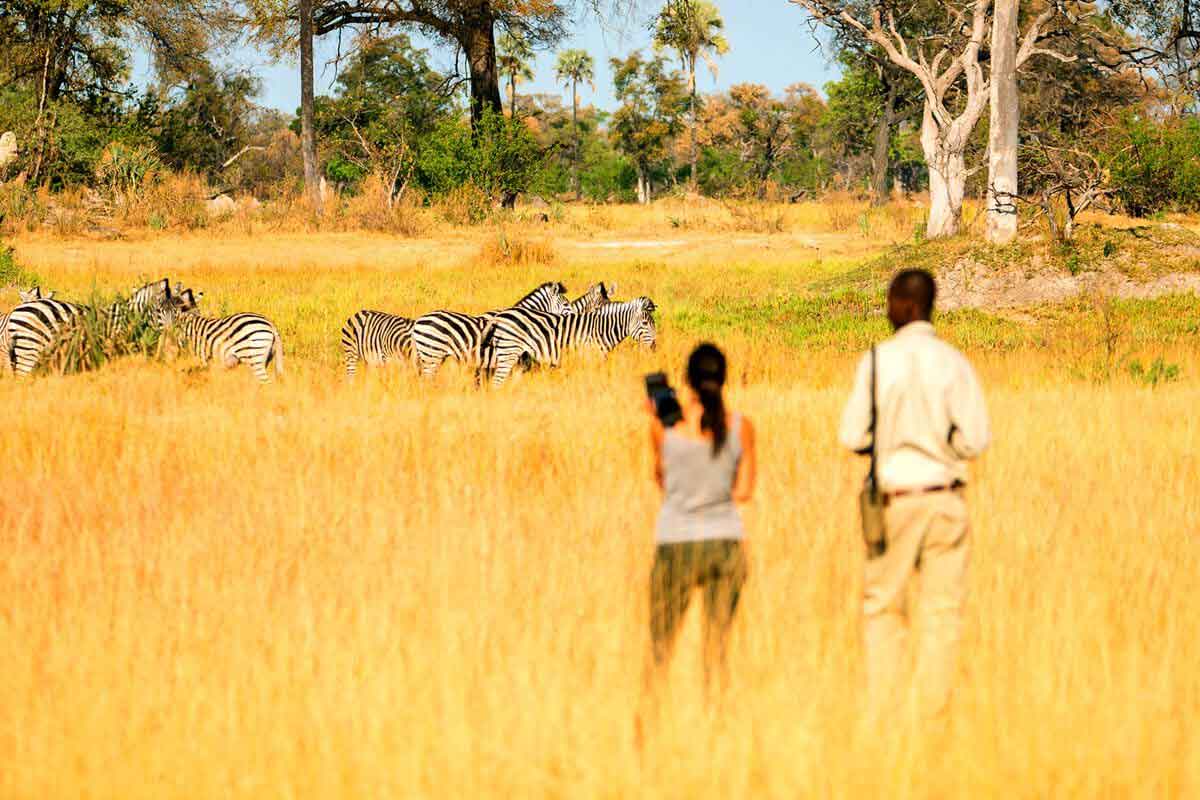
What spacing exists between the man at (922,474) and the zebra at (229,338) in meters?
9.55

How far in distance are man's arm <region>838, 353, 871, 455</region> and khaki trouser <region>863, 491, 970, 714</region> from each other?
0.27 m

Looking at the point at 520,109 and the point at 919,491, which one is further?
the point at 520,109

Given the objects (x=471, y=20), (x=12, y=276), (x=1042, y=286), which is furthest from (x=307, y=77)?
(x=1042, y=286)

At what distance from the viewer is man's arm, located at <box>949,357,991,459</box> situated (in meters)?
5.26

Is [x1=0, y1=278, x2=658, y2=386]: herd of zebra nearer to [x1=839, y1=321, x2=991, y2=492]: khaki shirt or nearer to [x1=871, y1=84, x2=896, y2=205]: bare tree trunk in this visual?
[x1=839, y1=321, x2=991, y2=492]: khaki shirt

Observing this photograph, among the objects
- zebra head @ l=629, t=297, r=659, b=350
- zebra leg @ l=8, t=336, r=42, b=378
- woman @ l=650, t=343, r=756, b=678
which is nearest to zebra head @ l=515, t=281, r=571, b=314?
zebra head @ l=629, t=297, r=659, b=350

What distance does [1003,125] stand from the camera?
23578 millimetres

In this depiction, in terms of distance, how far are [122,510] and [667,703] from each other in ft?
14.9

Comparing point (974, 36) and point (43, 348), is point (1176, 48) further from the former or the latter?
point (43, 348)

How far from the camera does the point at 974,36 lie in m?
26.5

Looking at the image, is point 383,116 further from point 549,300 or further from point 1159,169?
point 549,300

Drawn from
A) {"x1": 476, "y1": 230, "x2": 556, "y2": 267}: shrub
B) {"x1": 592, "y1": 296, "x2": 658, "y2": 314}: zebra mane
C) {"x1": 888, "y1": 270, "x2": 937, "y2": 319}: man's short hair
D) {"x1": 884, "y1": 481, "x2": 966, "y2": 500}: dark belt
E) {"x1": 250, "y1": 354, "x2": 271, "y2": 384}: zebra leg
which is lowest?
{"x1": 884, "y1": 481, "x2": 966, "y2": 500}: dark belt

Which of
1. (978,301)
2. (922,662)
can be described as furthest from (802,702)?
(978,301)

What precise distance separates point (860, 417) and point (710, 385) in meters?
0.86
